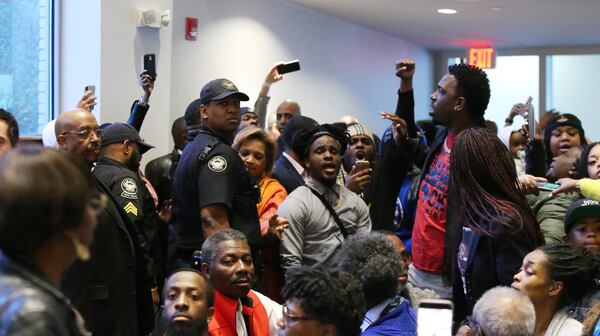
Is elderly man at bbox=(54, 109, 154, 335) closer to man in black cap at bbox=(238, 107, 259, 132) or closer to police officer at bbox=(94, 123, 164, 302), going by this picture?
police officer at bbox=(94, 123, 164, 302)

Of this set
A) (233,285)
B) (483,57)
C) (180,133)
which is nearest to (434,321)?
(233,285)

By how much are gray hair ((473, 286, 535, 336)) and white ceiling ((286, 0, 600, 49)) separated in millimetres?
7475

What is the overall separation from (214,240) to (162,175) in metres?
2.34

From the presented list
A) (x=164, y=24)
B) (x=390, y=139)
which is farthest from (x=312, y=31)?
(x=390, y=139)

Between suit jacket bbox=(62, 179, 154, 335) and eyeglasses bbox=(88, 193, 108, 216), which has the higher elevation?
eyeglasses bbox=(88, 193, 108, 216)

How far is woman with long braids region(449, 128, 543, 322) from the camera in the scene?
10.4ft

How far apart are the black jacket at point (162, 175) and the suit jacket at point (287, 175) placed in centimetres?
112

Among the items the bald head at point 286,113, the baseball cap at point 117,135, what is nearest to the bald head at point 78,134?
the baseball cap at point 117,135

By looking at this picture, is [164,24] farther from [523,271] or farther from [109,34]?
[523,271]

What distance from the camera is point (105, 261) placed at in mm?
3441

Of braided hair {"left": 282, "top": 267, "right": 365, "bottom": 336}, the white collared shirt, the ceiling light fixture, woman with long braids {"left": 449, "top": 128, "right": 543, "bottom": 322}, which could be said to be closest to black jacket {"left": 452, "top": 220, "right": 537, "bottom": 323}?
woman with long braids {"left": 449, "top": 128, "right": 543, "bottom": 322}

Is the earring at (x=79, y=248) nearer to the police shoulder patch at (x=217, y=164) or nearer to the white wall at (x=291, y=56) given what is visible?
the police shoulder patch at (x=217, y=164)

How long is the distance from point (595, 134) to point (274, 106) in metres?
7.69

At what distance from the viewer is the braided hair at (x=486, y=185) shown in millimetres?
3182
